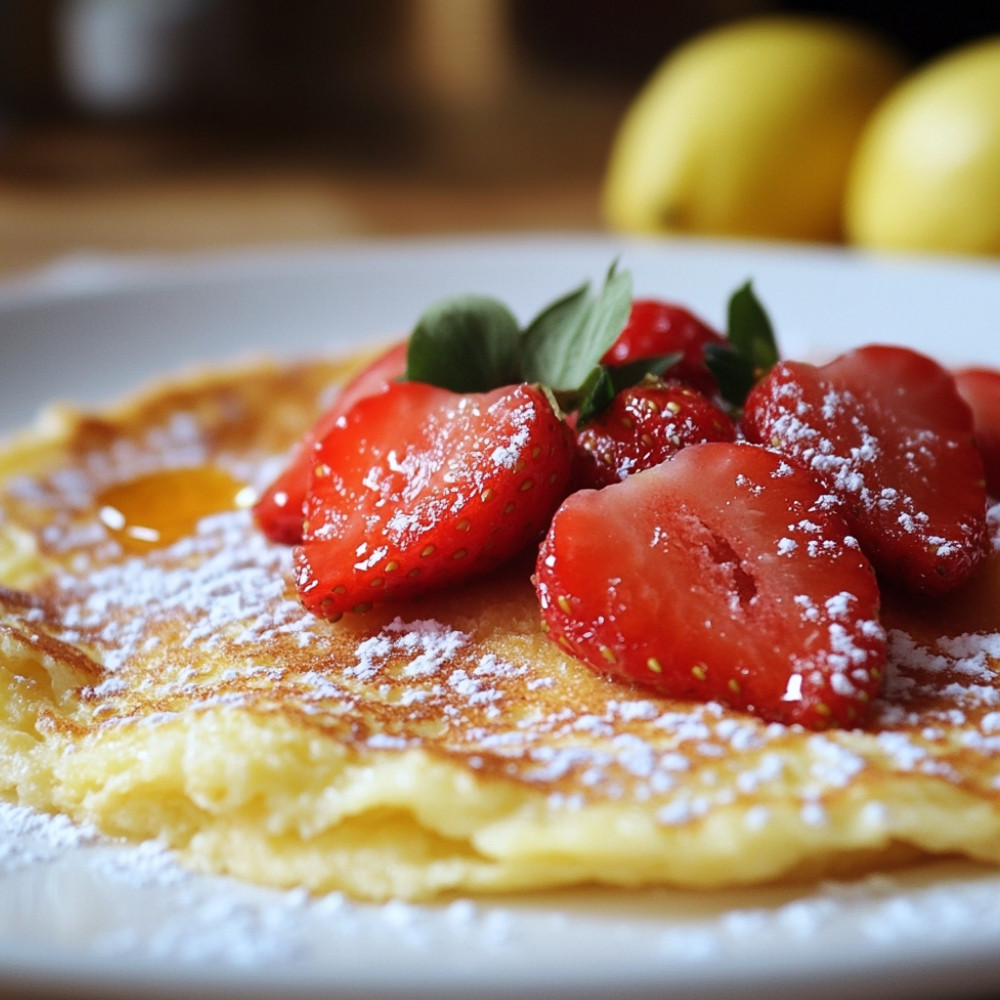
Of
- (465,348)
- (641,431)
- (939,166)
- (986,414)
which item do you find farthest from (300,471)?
(939,166)

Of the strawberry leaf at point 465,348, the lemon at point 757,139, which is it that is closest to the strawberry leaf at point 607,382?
the strawberry leaf at point 465,348

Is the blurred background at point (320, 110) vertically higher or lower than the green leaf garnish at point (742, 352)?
higher

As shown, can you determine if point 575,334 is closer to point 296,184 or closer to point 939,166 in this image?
point 939,166

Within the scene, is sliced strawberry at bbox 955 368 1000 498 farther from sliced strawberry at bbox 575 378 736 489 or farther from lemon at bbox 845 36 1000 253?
lemon at bbox 845 36 1000 253

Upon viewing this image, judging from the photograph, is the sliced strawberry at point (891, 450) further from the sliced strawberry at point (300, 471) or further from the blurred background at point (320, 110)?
the blurred background at point (320, 110)

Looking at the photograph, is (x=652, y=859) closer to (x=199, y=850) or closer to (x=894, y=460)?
(x=199, y=850)

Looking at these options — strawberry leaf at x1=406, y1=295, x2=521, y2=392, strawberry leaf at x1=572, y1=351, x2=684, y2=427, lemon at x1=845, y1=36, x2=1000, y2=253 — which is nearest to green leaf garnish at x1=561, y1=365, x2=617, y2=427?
strawberry leaf at x1=572, y1=351, x2=684, y2=427

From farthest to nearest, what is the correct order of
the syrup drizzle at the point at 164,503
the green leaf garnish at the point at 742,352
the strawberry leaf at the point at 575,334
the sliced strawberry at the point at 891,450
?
the syrup drizzle at the point at 164,503, the green leaf garnish at the point at 742,352, the strawberry leaf at the point at 575,334, the sliced strawberry at the point at 891,450
